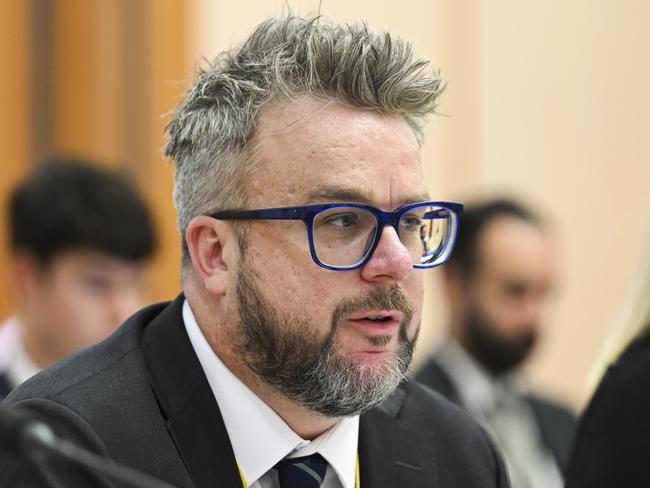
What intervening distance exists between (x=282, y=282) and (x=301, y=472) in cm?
37

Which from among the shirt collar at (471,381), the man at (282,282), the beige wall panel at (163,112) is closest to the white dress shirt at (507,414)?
the shirt collar at (471,381)

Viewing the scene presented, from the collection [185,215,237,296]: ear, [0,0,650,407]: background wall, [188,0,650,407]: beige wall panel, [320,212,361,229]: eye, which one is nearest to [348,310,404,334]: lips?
[320,212,361,229]: eye

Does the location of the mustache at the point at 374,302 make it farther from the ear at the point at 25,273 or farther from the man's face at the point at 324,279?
the ear at the point at 25,273

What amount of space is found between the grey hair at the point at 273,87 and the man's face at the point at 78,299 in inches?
67.4

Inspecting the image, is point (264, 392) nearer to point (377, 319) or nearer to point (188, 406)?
point (188, 406)

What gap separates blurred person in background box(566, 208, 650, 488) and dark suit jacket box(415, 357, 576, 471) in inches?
90.8

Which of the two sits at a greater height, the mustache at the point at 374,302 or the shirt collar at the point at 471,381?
the mustache at the point at 374,302

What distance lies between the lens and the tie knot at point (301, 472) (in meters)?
2.27

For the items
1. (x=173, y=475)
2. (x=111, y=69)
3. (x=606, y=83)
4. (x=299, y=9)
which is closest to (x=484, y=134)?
(x=606, y=83)

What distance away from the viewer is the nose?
221 centimetres

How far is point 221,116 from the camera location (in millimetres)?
2348

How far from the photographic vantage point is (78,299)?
161 inches

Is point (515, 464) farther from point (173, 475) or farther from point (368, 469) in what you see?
point (173, 475)

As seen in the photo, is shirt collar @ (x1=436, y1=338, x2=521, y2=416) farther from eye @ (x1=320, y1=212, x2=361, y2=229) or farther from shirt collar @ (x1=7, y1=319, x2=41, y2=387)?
eye @ (x1=320, y1=212, x2=361, y2=229)
